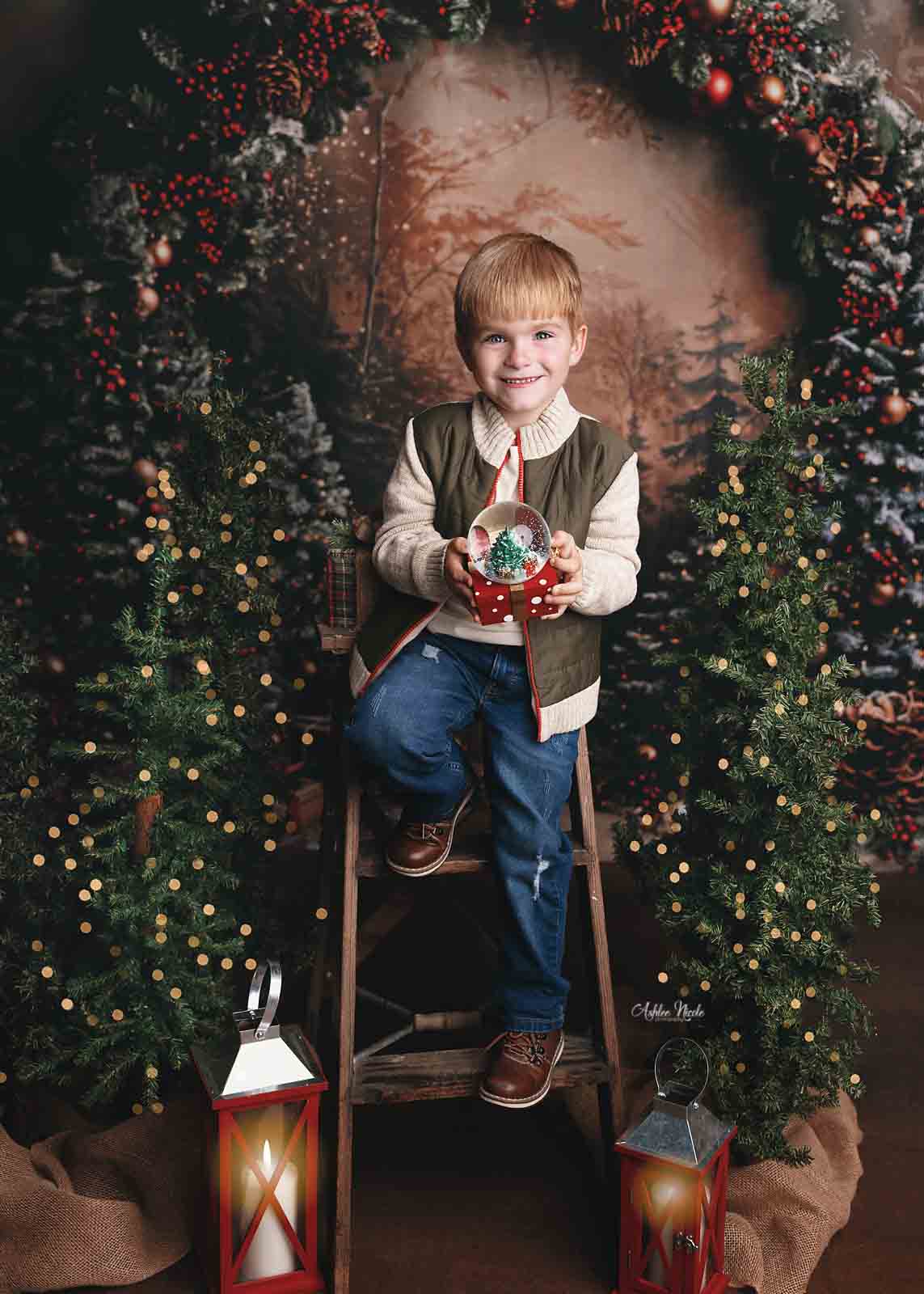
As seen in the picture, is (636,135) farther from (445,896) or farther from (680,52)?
(445,896)

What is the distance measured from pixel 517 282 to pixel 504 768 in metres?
0.83

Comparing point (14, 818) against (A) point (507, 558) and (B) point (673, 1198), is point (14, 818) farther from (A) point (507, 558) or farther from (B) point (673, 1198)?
(B) point (673, 1198)

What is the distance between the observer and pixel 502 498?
2.23 metres

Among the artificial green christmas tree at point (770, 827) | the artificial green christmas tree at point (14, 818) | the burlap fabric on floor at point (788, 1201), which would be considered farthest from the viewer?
the artificial green christmas tree at point (14, 818)

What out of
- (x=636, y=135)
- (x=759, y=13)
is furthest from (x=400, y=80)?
(x=759, y=13)

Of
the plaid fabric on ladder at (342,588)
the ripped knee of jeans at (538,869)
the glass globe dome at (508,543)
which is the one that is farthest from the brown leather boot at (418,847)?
the glass globe dome at (508,543)

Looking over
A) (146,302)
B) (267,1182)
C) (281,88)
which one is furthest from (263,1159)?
(281,88)

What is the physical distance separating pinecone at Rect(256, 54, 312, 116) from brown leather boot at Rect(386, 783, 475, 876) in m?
2.09

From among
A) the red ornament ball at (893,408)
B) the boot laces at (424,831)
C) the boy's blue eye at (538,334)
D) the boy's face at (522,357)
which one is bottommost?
the boot laces at (424,831)

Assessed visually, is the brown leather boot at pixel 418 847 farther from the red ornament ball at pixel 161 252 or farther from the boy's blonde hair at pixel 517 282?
the red ornament ball at pixel 161 252

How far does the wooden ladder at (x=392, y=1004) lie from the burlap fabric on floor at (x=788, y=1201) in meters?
0.28

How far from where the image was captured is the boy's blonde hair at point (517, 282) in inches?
83.5

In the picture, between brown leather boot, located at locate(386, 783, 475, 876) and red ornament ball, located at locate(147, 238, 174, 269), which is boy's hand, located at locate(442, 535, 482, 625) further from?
red ornament ball, located at locate(147, 238, 174, 269)

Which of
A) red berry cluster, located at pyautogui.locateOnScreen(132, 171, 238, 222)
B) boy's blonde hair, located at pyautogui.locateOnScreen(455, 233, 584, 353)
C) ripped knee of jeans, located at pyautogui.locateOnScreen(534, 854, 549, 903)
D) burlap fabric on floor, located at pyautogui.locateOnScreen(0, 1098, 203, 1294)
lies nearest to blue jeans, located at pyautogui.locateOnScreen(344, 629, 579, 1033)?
ripped knee of jeans, located at pyautogui.locateOnScreen(534, 854, 549, 903)
